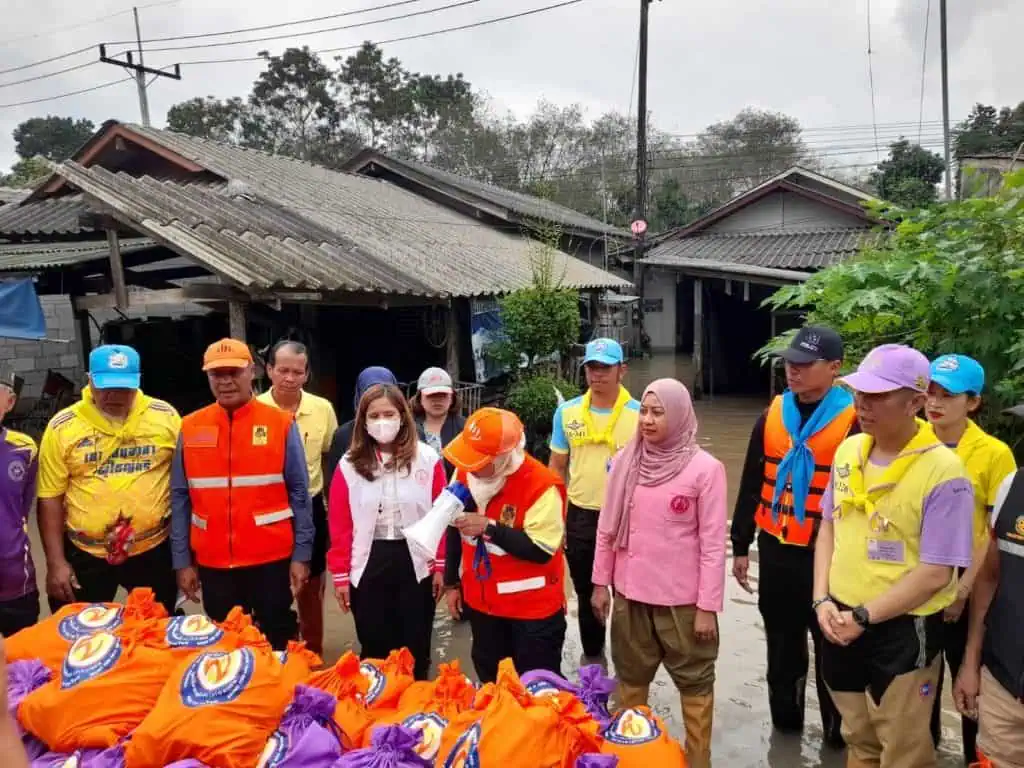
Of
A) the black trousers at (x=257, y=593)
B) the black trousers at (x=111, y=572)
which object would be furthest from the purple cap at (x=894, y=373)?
the black trousers at (x=111, y=572)

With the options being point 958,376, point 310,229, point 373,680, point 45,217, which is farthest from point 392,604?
point 45,217

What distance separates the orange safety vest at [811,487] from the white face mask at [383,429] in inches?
68.7

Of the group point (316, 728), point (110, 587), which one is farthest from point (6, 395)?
point (316, 728)

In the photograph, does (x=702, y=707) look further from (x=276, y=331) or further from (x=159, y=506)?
(x=276, y=331)

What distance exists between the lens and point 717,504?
8.73ft

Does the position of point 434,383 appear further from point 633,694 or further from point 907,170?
point 907,170

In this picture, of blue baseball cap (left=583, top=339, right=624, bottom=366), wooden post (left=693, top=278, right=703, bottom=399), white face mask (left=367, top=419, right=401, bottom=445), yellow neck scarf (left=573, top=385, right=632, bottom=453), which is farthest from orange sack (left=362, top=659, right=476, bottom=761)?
wooden post (left=693, top=278, right=703, bottom=399)

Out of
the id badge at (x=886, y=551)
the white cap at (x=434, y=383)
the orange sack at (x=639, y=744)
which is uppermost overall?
the white cap at (x=434, y=383)

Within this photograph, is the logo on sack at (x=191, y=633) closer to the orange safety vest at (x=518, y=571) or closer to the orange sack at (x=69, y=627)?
the orange sack at (x=69, y=627)

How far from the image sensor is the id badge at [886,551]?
2230mm

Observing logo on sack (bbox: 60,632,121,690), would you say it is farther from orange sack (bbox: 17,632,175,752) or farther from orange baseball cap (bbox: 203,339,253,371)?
orange baseball cap (bbox: 203,339,253,371)

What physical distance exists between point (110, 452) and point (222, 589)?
0.84 meters

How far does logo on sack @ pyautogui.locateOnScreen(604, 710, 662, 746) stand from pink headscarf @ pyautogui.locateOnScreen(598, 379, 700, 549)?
803 millimetres

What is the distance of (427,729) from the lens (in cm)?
200
